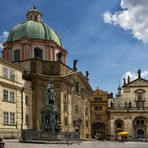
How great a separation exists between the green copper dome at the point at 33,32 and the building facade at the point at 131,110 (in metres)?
A: 34.1

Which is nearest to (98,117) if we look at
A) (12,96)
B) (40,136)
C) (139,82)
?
(139,82)

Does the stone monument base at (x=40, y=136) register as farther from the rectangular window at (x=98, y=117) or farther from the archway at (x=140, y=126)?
the rectangular window at (x=98, y=117)

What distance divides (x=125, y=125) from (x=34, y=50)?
138ft

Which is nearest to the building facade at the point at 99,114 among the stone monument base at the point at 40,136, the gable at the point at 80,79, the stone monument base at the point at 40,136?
the gable at the point at 80,79

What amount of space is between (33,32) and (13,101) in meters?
20.0

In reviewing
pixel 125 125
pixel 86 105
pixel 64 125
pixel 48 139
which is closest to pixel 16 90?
pixel 64 125

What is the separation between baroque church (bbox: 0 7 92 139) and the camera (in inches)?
2302

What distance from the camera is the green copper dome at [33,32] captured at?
75.0m

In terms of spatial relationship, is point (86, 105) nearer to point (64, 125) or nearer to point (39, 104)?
point (64, 125)

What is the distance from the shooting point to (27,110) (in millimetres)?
63094

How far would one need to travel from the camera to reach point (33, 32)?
247 ft

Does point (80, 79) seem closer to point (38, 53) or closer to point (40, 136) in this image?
point (38, 53)

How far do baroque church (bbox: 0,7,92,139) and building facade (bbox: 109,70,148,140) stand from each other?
2273cm

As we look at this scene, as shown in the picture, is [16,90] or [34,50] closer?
[16,90]
